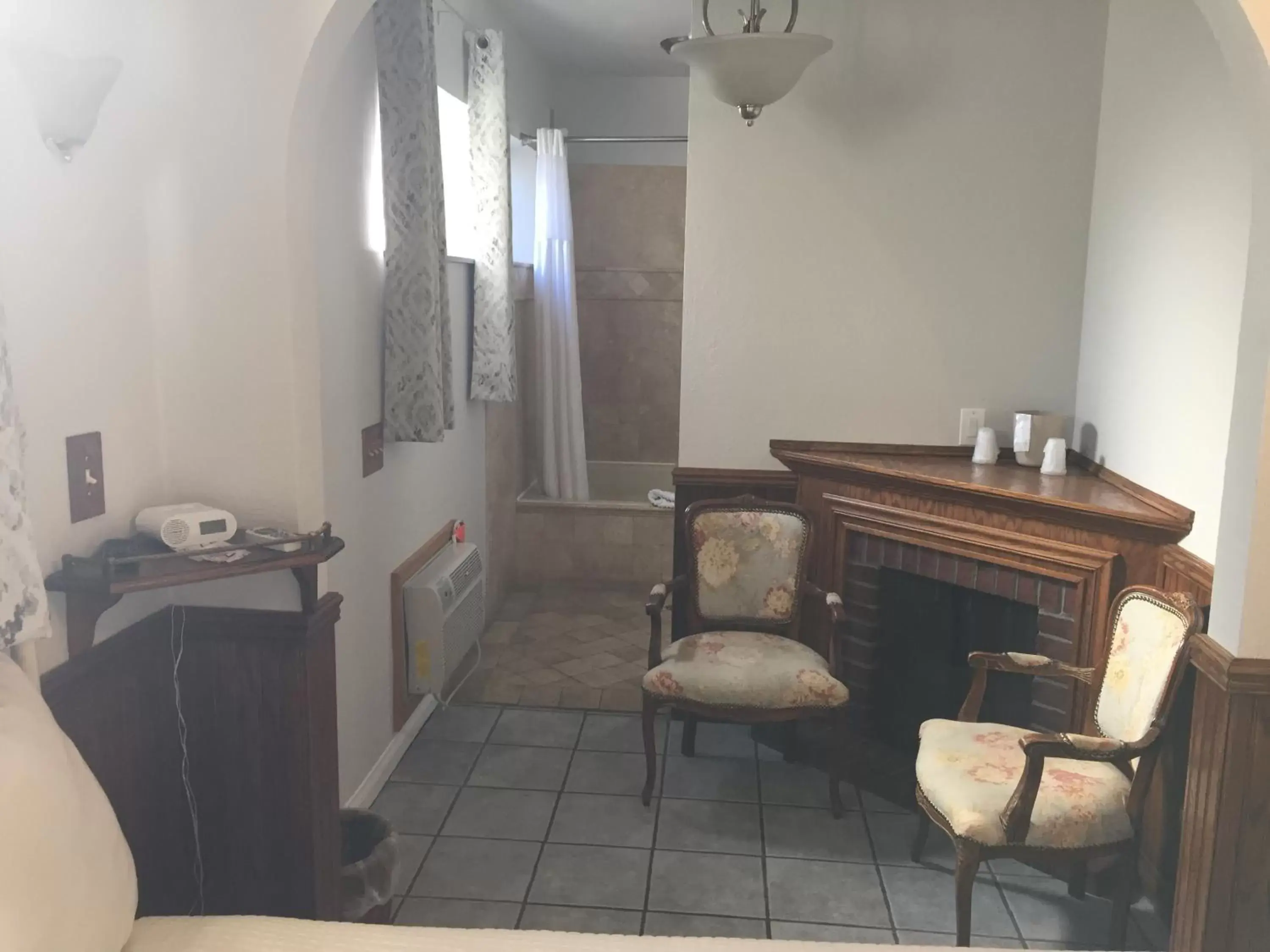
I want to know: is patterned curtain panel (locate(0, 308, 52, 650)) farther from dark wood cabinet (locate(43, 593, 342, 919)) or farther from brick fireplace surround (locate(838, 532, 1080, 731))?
brick fireplace surround (locate(838, 532, 1080, 731))

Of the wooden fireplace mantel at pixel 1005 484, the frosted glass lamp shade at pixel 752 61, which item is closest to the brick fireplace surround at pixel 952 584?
the wooden fireplace mantel at pixel 1005 484

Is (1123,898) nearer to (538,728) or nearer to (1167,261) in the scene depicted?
(1167,261)

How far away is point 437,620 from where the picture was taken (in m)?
3.10

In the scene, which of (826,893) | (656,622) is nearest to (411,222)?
(656,622)

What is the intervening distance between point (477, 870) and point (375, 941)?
1160 mm

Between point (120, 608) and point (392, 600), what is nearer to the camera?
point (120, 608)

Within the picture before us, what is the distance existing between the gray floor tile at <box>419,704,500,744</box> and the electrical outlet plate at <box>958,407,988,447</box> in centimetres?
174

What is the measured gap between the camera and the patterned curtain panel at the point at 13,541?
131 cm

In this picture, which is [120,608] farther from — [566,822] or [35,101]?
[566,822]

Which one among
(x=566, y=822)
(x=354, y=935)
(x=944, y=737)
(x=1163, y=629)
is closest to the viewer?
(x=354, y=935)

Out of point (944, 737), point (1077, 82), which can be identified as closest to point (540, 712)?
point (944, 737)

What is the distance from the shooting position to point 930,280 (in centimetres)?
306

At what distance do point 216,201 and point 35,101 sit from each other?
14.2 inches

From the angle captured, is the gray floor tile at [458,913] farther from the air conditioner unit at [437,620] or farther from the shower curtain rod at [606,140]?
the shower curtain rod at [606,140]
